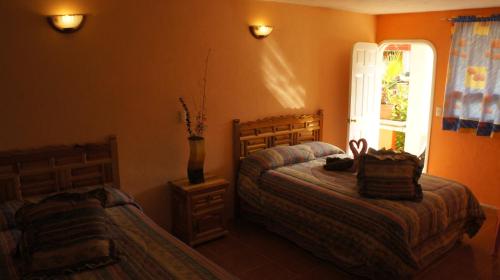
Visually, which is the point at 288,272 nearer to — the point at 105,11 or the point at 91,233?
the point at 91,233

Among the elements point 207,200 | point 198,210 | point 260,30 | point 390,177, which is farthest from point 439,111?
point 198,210

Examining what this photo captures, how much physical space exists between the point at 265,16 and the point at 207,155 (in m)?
1.60

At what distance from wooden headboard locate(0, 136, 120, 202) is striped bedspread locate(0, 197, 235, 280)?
0.51 m

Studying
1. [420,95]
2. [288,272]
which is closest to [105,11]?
[288,272]

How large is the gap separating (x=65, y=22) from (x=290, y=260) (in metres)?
2.60

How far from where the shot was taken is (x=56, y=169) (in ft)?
9.70

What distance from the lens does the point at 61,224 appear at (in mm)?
2100

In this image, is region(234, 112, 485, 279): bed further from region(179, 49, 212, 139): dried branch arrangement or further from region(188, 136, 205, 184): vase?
region(188, 136, 205, 184): vase

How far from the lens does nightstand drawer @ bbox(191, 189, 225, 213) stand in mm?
3451

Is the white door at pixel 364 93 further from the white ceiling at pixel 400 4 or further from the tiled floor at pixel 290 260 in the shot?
the tiled floor at pixel 290 260

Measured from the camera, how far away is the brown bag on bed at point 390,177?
306 cm

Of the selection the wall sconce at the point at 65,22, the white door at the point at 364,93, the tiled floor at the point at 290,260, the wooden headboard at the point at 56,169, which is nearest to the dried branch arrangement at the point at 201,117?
the wooden headboard at the point at 56,169

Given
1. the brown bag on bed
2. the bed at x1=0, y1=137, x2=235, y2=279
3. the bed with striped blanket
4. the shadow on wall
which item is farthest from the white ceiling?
the bed at x1=0, y1=137, x2=235, y2=279

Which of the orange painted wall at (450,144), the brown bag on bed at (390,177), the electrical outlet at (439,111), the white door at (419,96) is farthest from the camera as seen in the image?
the white door at (419,96)
